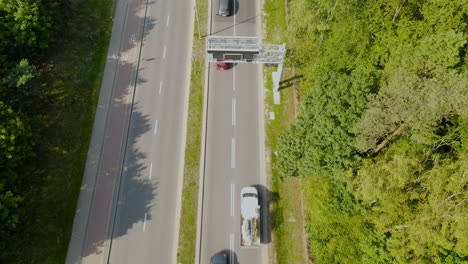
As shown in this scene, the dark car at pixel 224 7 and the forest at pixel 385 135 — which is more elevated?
the dark car at pixel 224 7

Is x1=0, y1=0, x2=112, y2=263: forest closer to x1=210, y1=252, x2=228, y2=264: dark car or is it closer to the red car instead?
x1=210, y1=252, x2=228, y2=264: dark car

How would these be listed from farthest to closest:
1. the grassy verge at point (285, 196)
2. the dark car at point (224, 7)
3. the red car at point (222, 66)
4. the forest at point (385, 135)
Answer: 1. the dark car at point (224, 7)
2. the red car at point (222, 66)
3. the grassy verge at point (285, 196)
4. the forest at point (385, 135)

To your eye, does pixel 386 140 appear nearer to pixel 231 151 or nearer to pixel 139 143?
pixel 231 151

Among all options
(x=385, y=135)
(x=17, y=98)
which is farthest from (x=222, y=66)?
(x=17, y=98)

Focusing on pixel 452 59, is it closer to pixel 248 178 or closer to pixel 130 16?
pixel 248 178

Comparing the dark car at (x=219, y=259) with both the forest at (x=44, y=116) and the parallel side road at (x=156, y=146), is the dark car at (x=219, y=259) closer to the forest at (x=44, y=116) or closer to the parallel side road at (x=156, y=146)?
the parallel side road at (x=156, y=146)

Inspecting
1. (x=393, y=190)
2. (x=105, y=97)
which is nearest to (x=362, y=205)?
(x=393, y=190)

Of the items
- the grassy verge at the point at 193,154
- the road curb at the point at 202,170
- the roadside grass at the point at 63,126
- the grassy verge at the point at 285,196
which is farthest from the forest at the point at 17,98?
the grassy verge at the point at 285,196

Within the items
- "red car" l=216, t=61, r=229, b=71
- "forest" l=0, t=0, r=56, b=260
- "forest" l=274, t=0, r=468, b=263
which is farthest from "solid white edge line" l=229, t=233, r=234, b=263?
"red car" l=216, t=61, r=229, b=71
